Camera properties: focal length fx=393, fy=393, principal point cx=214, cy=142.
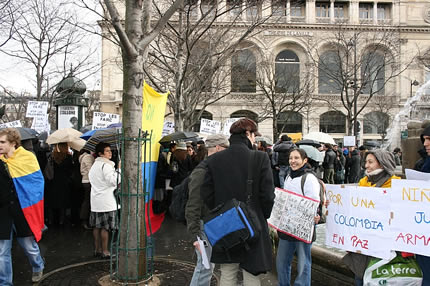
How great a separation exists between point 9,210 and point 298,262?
11.2ft

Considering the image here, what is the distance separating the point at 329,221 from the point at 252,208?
1340 mm

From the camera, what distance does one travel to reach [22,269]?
18.8 ft

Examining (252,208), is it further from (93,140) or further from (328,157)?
(328,157)

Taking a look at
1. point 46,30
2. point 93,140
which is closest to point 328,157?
point 93,140

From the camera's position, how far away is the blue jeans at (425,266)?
11.0ft

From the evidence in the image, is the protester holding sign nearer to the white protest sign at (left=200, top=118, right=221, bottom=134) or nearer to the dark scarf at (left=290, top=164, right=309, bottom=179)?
the dark scarf at (left=290, top=164, right=309, bottom=179)

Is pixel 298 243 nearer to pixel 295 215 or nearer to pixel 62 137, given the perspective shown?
pixel 295 215

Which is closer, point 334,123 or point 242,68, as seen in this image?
point 242,68

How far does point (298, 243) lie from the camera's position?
14.4ft

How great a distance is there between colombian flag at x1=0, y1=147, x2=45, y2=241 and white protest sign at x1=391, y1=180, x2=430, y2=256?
4.09 m

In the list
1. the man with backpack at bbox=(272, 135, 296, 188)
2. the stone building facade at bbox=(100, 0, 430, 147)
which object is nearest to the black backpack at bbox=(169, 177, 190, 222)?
the man with backpack at bbox=(272, 135, 296, 188)

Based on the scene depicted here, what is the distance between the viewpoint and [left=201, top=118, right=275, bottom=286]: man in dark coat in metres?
3.42

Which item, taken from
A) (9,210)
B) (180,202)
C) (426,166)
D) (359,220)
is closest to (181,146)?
(9,210)

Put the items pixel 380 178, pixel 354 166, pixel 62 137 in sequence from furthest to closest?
pixel 354 166
pixel 62 137
pixel 380 178
